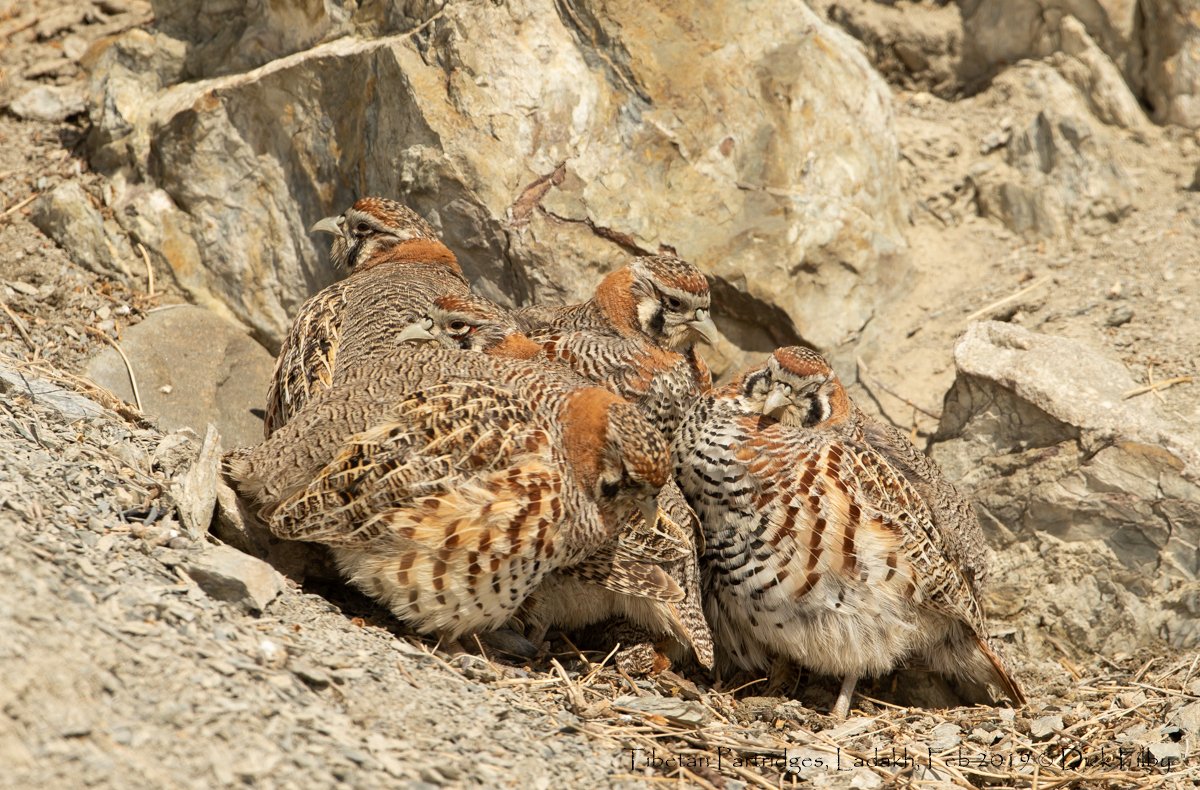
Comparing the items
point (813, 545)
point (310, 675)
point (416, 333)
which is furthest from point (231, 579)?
point (813, 545)

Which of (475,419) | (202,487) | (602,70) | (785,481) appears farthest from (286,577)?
(602,70)

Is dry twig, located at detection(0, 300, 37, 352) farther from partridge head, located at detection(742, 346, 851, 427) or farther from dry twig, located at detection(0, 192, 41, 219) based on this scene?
partridge head, located at detection(742, 346, 851, 427)

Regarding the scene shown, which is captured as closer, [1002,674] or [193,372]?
[1002,674]

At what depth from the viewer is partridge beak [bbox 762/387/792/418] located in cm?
638

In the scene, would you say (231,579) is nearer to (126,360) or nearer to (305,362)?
(305,362)

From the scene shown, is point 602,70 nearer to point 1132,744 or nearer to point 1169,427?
point 1169,427

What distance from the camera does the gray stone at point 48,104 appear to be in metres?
9.15

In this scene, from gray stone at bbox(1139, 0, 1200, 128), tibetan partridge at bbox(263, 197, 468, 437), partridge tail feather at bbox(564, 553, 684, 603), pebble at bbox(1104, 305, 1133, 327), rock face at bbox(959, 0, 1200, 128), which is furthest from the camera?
rock face at bbox(959, 0, 1200, 128)

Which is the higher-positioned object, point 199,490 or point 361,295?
point 361,295

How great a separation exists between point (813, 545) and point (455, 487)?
1.92m

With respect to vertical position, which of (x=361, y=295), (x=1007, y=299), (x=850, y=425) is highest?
(x=361, y=295)

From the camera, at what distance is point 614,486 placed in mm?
5656

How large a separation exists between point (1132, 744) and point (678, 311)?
3363mm

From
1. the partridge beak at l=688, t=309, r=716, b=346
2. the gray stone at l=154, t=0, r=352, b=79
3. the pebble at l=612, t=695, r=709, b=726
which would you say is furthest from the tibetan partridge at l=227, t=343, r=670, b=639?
the gray stone at l=154, t=0, r=352, b=79
